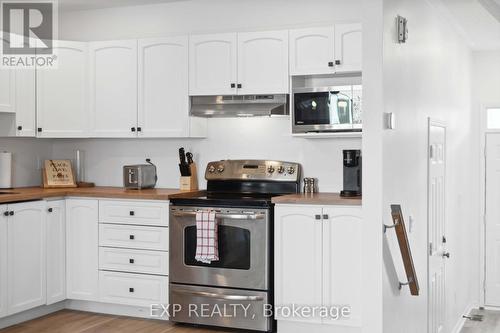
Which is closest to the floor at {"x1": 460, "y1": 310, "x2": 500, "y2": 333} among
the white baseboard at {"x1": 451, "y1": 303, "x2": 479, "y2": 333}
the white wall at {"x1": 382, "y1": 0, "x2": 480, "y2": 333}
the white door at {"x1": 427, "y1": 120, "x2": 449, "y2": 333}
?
the white baseboard at {"x1": 451, "y1": 303, "x2": 479, "y2": 333}

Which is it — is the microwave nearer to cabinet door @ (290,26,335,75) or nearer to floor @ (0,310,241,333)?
cabinet door @ (290,26,335,75)

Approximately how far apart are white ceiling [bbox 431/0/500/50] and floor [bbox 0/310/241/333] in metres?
2.99

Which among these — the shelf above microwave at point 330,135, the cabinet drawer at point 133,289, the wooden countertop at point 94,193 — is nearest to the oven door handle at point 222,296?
the cabinet drawer at point 133,289

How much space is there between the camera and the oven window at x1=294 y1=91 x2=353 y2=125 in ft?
16.1

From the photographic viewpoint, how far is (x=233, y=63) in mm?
5305

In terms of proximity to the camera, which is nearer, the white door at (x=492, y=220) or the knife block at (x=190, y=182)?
the knife block at (x=190, y=182)

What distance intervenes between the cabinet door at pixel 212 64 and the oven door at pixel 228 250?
1.04 metres

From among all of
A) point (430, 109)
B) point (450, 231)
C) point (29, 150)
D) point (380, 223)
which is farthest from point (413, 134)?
point (29, 150)

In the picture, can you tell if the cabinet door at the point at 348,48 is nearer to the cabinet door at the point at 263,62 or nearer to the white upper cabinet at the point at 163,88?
the cabinet door at the point at 263,62

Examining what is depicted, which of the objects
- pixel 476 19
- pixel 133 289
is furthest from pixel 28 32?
pixel 476 19

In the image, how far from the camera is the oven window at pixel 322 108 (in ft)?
16.1

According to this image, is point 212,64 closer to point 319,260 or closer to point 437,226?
point 319,260

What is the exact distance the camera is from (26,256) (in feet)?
16.8

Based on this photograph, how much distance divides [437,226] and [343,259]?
0.95 metres
